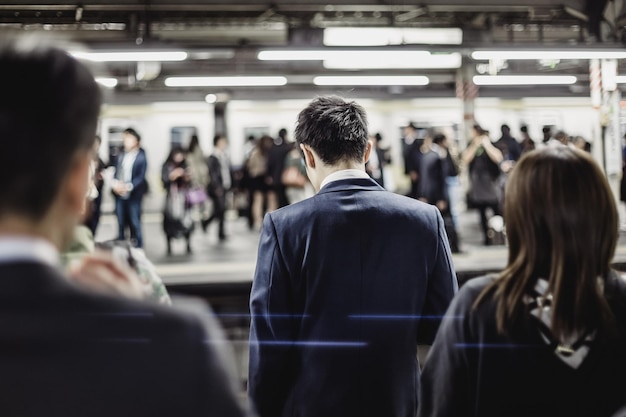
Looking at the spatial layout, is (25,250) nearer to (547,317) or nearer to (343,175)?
(547,317)

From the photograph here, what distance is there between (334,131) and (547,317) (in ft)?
3.45

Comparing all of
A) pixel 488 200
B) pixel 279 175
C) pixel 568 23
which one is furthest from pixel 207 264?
pixel 568 23

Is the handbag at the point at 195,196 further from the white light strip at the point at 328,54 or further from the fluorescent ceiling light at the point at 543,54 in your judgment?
the fluorescent ceiling light at the point at 543,54

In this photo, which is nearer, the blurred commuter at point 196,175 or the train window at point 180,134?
the blurred commuter at point 196,175

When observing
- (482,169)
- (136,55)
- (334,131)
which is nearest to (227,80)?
(136,55)

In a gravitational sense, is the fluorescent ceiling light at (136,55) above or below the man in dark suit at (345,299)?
above

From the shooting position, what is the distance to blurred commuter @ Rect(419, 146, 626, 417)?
123cm

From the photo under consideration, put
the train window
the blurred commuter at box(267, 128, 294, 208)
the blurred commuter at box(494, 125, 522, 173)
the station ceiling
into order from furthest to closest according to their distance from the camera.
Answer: the train window, the blurred commuter at box(494, 125, 522, 173), the blurred commuter at box(267, 128, 294, 208), the station ceiling

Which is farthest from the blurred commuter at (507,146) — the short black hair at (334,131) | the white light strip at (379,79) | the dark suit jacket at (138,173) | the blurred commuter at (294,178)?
the short black hair at (334,131)

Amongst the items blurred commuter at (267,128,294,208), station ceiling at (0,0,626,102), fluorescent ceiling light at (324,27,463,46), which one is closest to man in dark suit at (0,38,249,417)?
station ceiling at (0,0,626,102)

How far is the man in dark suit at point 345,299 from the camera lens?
1897 millimetres

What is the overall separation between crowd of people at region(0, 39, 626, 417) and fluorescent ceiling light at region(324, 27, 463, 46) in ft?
24.5

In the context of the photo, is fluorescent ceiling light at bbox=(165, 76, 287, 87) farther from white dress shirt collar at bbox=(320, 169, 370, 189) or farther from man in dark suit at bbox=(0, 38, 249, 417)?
man in dark suit at bbox=(0, 38, 249, 417)

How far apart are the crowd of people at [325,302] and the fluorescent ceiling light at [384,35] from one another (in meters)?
7.46
